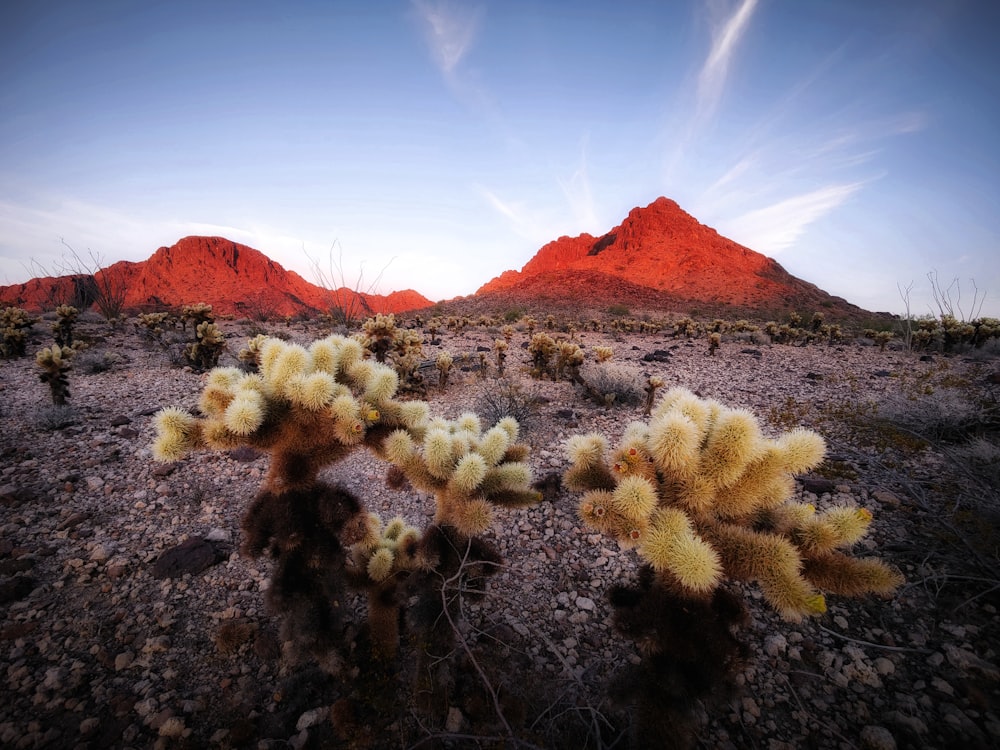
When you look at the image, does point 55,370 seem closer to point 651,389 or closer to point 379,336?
point 379,336

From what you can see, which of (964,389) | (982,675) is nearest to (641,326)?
(964,389)

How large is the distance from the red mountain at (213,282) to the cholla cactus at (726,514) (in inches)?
2003

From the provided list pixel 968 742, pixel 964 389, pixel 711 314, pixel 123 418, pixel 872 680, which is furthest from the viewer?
pixel 711 314

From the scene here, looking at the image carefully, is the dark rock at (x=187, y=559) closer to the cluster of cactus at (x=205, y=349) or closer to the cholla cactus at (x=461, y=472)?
the cholla cactus at (x=461, y=472)

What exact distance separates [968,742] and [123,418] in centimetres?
914

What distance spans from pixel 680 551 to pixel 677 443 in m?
0.47

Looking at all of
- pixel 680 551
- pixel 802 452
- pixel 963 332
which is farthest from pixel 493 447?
pixel 963 332

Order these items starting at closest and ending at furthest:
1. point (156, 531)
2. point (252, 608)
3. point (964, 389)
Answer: point (252, 608) < point (156, 531) < point (964, 389)

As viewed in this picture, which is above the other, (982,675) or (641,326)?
(641,326)

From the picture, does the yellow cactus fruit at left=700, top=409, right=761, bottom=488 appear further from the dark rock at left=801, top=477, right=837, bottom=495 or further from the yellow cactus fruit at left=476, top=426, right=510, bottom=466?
the dark rock at left=801, top=477, right=837, bottom=495

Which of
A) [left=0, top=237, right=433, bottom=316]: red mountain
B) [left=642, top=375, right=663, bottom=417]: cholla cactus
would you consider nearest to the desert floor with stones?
[left=642, top=375, right=663, bottom=417]: cholla cactus

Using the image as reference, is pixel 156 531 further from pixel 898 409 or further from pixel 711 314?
pixel 711 314

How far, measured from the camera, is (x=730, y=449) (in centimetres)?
188

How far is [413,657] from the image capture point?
2.75m
